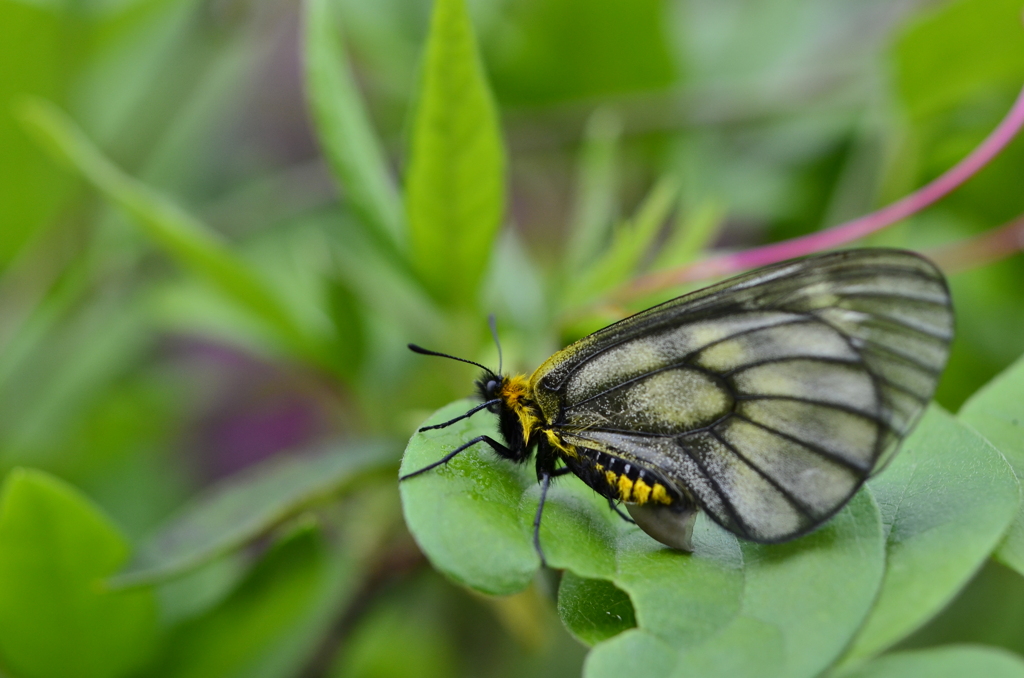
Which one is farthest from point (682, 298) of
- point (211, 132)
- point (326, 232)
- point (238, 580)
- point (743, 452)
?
point (211, 132)

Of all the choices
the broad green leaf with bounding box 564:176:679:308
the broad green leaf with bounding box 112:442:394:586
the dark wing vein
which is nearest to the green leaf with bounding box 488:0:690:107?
the broad green leaf with bounding box 564:176:679:308

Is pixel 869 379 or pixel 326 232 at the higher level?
pixel 869 379

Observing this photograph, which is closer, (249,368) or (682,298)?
(682,298)

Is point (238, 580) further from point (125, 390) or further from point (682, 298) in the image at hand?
A: point (125, 390)

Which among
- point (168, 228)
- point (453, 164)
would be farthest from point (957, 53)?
point (168, 228)

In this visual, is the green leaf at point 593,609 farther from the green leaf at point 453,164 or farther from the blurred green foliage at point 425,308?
the green leaf at point 453,164
